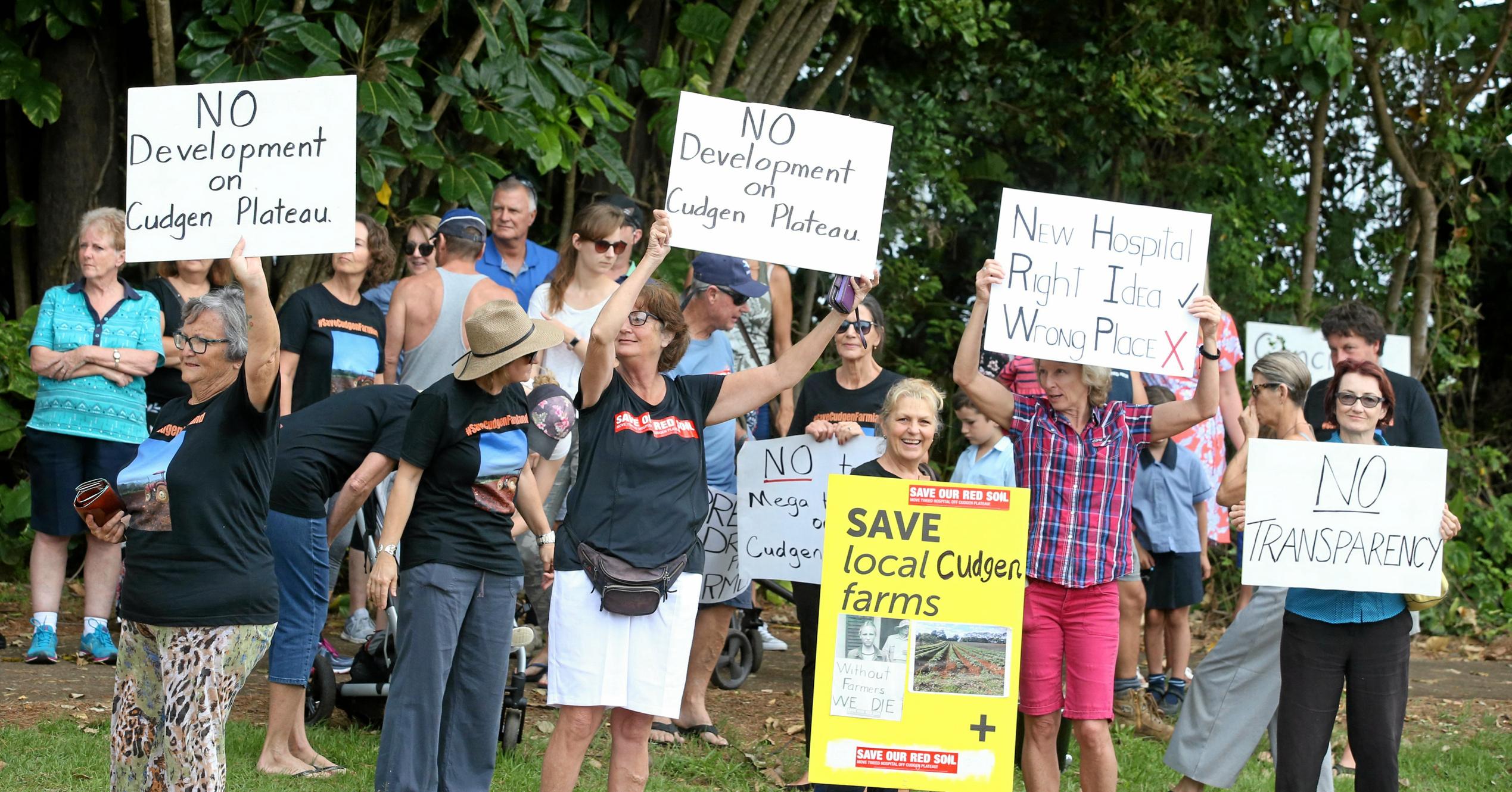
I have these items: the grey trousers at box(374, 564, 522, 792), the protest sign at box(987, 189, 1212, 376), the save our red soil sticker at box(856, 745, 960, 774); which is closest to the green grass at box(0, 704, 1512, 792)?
the grey trousers at box(374, 564, 522, 792)

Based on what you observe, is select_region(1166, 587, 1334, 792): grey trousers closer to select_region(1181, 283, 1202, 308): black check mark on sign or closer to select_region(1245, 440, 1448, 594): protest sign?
select_region(1245, 440, 1448, 594): protest sign

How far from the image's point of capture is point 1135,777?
20.0 ft

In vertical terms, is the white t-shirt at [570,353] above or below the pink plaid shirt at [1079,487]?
above

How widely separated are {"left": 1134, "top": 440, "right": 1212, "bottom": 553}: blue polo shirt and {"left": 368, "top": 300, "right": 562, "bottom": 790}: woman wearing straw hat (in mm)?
3654

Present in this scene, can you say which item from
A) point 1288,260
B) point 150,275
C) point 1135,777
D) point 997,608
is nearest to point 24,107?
point 150,275

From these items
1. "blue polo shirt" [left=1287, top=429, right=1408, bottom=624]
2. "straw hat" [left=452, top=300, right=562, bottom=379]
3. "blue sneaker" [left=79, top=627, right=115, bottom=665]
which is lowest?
"blue sneaker" [left=79, top=627, right=115, bottom=665]

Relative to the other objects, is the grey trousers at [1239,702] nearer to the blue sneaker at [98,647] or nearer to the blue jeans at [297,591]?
the blue jeans at [297,591]

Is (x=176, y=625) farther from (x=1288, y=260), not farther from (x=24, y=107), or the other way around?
(x=1288, y=260)

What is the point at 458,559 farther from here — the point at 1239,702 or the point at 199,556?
the point at 1239,702

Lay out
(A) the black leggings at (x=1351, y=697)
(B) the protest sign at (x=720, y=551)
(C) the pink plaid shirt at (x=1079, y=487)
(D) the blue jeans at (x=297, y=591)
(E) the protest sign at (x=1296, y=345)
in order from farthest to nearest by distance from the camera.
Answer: (E) the protest sign at (x=1296, y=345) → (B) the protest sign at (x=720, y=551) → (D) the blue jeans at (x=297, y=591) → (C) the pink plaid shirt at (x=1079, y=487) → (A) the black leggings at (x=1351, y=697)

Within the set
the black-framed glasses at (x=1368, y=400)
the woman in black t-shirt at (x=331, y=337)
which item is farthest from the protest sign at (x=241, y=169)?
the black-framed glasses at (x=1368, y=400)

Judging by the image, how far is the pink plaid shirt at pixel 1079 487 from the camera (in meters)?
4.86

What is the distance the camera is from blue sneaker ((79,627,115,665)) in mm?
6664

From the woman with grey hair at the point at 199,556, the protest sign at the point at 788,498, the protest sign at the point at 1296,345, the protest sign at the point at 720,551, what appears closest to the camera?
the woman with grey hair at the point at 199,556
